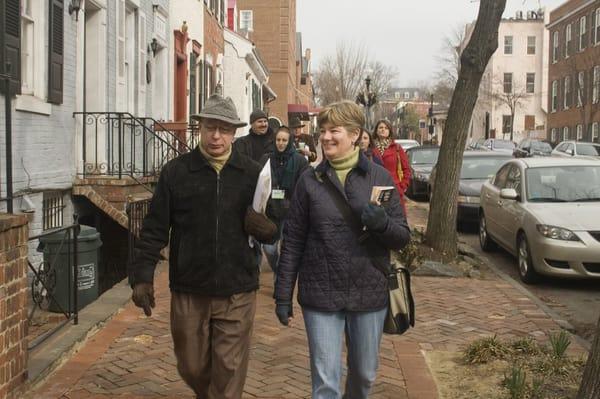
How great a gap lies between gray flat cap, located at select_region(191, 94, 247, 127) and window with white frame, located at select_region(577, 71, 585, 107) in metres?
42.4

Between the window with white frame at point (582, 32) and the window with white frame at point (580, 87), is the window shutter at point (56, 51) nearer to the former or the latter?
the window with white frame at point (580, 87)

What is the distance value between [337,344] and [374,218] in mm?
697

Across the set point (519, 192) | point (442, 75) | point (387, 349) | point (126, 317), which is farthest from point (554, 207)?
point (442, 75)

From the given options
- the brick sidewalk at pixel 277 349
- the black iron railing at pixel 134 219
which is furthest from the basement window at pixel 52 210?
the brick sidewalk at pixel 277 349

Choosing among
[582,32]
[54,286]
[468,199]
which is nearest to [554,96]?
[582,32]

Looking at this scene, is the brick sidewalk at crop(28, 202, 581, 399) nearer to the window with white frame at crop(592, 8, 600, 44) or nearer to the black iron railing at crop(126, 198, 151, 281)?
the black iron railing at crop(126, 198, 151, 281)

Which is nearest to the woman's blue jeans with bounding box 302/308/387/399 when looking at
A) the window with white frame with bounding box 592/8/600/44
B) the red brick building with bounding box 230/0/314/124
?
the window with white frame with bounding box 592/8/600/44

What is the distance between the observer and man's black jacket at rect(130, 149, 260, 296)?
401cm

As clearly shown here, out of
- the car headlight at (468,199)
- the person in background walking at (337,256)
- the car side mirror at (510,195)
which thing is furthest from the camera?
the car headlight at (468,199)

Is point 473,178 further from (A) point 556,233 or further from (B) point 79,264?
(B) point 79,264

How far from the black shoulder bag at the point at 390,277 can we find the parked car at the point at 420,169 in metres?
14.8

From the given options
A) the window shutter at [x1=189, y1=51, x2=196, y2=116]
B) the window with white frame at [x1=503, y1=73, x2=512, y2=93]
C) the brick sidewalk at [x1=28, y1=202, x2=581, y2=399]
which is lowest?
the brick sidewalk at [x1=28, y1=202, x2=581, y2=399]

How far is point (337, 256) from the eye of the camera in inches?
150

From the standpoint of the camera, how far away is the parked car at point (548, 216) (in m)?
8.75
